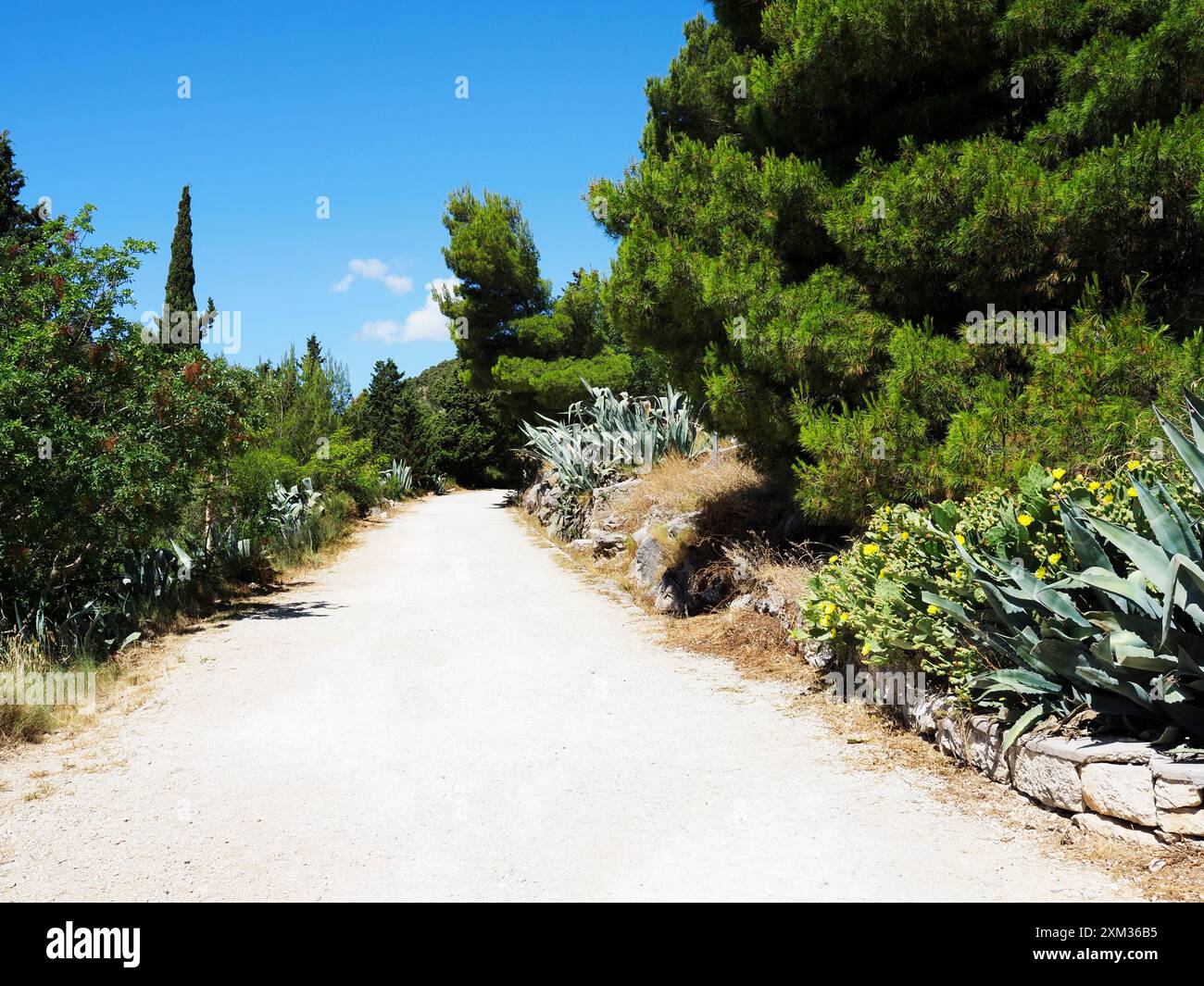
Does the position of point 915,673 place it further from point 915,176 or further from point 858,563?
point 915,176

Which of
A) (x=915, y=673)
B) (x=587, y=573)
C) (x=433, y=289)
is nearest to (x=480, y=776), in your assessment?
(x=915, y=673)

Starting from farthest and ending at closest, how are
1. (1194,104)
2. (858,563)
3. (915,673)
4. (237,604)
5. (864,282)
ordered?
(237,604), (864,282), (1194,104), (858,563), (915,673)

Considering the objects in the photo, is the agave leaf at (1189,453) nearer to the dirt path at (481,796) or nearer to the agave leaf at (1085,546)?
the agave leaf at (1085,546)

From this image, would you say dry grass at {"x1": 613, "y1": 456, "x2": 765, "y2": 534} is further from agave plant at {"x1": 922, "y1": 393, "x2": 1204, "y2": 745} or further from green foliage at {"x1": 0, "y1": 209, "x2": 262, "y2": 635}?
green foliage at {"x1": 0, "y1": 209, "x2": 262, "y2": 635}

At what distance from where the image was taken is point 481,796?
4238 mm

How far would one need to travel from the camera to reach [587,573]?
12.2m

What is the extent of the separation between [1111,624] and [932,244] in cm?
371

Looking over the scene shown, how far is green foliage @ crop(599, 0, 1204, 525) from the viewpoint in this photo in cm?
568

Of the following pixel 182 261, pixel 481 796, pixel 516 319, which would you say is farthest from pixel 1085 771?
pixel 182 261

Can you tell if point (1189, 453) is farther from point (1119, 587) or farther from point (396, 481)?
point (396, 481)

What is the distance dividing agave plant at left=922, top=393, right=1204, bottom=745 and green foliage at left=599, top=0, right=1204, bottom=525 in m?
1.68

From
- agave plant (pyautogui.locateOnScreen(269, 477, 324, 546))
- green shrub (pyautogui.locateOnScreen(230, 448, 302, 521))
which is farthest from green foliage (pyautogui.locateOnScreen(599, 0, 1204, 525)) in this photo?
agave plant (pyautogui.locateOnScreen(269, 477, 324, 546))
